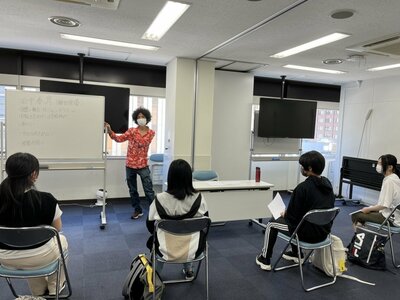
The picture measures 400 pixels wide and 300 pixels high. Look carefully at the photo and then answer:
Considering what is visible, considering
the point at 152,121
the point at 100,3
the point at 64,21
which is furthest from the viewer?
the point at 152,121

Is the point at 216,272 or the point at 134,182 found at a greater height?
the point at 134,182

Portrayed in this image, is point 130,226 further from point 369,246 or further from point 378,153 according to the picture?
point 378,153

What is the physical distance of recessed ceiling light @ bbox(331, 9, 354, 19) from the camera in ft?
8.27

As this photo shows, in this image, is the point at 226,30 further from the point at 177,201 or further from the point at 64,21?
the point at 177,201

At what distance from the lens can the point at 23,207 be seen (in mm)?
1964

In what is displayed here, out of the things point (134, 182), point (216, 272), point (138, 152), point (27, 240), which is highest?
point (138, 152)

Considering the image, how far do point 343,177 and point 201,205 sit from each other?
4.64m

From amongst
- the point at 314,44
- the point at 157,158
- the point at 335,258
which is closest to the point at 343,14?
the point at 314,44

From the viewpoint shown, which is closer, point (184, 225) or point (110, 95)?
point (184, 225)

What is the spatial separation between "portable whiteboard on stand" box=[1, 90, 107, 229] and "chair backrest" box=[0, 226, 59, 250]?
2.03 meters

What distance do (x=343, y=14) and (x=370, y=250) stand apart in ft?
7.64

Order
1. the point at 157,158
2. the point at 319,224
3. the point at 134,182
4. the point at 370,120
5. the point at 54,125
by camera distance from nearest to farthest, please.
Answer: the point at 319,224, the point at 54,125, the point at 134,182, the point at 157,158, the point at 370,120

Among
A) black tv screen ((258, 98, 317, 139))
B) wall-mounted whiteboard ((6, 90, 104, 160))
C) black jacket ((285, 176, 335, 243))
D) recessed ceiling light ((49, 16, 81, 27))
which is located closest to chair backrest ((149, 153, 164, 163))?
wall-mounted whiteboard ((6, 90, 104, 160))

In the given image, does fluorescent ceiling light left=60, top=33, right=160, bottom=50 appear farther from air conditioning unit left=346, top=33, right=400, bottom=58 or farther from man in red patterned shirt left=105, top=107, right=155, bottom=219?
air conditioning unit left=346, top=33, right=400, bottom=58
